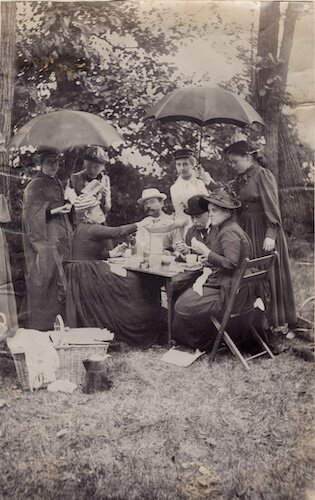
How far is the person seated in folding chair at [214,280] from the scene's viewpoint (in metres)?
3.08

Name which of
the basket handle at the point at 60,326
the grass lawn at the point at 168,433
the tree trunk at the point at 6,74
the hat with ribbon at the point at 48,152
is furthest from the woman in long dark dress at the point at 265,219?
the tree trunk at the point at 6,74

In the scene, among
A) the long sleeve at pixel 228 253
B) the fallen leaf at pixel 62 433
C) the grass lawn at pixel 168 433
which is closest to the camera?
the grass lawn at pixel 168 433

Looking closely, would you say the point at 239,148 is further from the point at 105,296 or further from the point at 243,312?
the point at 105,296

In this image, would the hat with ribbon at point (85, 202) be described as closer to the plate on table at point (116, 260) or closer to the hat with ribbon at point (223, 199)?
the plate on table at point (116, 260)

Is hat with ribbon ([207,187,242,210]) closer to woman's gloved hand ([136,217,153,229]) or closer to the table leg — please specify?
woman's gloved hand ([136,217,153,229])

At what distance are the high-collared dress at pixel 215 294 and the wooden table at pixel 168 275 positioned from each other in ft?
0.14

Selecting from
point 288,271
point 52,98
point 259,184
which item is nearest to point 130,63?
point 52,98

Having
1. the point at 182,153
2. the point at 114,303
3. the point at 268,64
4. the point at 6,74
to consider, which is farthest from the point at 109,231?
the point at 268,64

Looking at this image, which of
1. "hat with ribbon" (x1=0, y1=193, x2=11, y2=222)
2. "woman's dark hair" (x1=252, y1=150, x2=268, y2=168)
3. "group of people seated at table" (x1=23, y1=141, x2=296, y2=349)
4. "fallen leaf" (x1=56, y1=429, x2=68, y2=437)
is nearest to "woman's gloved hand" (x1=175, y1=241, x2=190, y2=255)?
"group of people seated at table" (x1=23, y1=141, x2=296, y2=349)

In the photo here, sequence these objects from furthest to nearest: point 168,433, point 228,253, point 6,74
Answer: point 6,74, point 228,253, point 168,433

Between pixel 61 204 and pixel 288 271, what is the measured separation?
1470 millimetres

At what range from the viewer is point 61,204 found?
316 cm

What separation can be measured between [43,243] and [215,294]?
1116mm

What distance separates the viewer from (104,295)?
10.3 feet
